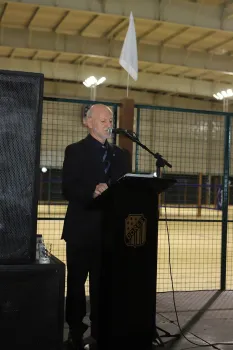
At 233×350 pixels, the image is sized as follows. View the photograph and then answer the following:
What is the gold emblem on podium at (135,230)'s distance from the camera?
10.1 feet

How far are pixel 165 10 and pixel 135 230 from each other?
7800mm

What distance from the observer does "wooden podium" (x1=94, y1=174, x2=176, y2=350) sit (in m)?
3.06

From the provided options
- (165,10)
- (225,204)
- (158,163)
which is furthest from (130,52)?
(165,10)

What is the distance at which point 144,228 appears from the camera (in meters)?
3.13

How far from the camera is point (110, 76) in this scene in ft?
54.9

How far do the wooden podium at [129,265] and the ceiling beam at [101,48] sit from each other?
33.3 ft

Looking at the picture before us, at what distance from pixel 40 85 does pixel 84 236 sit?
139 centimetres

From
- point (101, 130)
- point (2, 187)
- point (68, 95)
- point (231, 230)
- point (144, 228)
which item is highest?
point (68, 95)

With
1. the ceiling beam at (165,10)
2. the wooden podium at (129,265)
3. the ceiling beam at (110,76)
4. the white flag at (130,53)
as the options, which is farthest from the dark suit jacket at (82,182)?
the ceiling beam at (110,76)

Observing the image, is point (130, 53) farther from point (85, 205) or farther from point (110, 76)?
point (110, 76)

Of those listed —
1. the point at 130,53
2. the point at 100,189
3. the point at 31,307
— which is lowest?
the point at 31,307

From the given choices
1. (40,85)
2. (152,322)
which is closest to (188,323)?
(152,322)

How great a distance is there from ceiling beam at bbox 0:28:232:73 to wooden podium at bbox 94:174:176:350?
10138 millimetres

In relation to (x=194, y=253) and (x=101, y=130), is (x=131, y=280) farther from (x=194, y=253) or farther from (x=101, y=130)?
(x=194, y=253)
